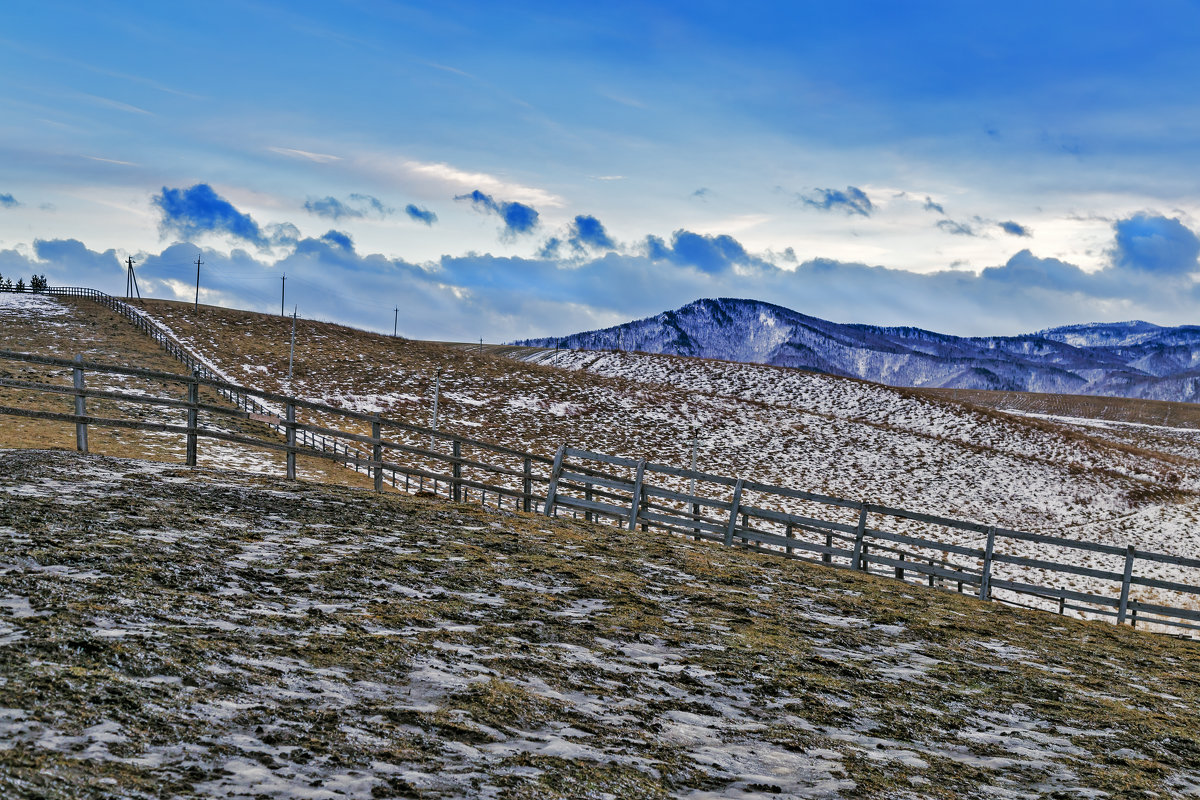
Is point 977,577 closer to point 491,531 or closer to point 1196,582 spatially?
point 491,531

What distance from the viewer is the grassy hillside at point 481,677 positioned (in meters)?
5.27

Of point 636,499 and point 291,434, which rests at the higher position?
point 291,434

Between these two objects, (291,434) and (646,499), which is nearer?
(291,434)

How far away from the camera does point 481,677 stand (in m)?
7.12

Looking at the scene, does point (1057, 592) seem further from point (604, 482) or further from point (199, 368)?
point (199, 368)

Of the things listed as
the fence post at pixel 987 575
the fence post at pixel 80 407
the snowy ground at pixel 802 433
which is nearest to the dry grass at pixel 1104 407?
the snowy ground at pixel 802 433

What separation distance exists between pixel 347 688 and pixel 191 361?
53236 mm

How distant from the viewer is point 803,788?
5.84 meters

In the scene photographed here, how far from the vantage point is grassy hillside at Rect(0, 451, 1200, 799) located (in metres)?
5.27

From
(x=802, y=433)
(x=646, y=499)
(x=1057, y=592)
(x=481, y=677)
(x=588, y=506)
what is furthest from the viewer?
(x=802, y=433)

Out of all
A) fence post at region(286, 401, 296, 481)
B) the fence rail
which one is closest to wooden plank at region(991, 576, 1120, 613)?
the fence rail

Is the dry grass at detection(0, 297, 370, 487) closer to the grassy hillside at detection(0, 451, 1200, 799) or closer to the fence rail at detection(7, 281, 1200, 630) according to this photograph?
the fence rail at detection(7, 281, 1200, 630)

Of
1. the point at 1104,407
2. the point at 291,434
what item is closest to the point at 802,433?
the point at 291,434

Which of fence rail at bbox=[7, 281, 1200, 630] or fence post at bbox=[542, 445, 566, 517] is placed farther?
fence post at bbox=[542, 445, 566, 517]
